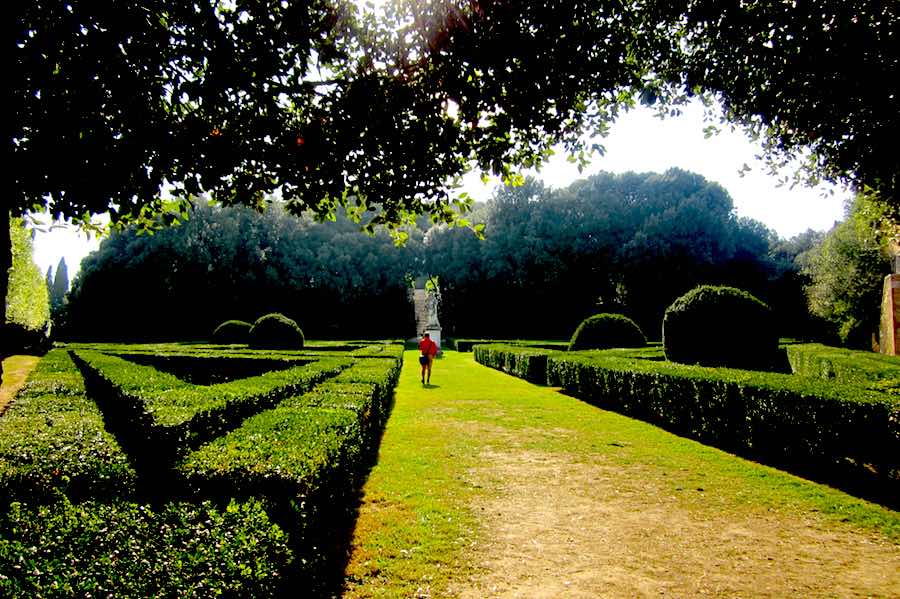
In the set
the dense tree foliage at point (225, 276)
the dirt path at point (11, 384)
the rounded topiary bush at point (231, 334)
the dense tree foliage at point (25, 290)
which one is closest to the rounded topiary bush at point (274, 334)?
the rounded topiary bush at point (231, 334)

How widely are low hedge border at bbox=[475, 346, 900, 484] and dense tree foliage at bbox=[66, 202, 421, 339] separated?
33882mm

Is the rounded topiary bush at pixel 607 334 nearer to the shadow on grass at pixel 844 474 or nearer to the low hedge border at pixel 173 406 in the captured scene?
the shadow on grass at pixel 844 474

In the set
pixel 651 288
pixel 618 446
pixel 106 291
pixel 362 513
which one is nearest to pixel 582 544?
pixel 362 513

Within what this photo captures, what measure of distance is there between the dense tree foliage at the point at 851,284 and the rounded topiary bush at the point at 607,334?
1404cm

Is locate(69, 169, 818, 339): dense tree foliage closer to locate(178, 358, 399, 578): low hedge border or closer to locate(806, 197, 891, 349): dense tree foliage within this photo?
locate(806, 197, 891, 349): dense tree foliage

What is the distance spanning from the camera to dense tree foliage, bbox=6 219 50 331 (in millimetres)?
22484

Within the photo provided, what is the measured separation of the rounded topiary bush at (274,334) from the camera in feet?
76.5

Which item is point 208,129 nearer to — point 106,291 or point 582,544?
point 582,544

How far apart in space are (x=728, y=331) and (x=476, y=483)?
418 inches

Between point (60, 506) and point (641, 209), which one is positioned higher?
point (641, 209)

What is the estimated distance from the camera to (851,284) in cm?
2753

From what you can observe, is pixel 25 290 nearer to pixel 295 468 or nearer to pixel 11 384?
pixel 11 384

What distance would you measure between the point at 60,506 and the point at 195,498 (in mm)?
848

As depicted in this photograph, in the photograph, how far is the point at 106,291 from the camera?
39.5 meters
